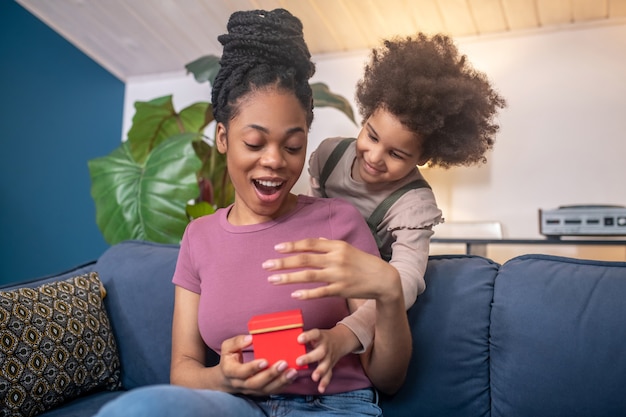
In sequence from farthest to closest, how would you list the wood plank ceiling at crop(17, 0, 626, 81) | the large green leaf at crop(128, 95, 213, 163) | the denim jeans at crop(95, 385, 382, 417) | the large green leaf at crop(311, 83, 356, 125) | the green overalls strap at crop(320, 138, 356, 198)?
the wood plank ceiling at crop(17, 0, 626, 81), the large green leaf at crop(128, 95, 213, 163), the large green leaf at crop(311, 83, 356, 125), the green overalls strap at crop(320, 138, 356, 198), the denim jeans at crop(95, 385, 382, 417)

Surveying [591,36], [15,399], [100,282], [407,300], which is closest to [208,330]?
[407,300]

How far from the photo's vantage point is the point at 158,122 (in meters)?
2.81

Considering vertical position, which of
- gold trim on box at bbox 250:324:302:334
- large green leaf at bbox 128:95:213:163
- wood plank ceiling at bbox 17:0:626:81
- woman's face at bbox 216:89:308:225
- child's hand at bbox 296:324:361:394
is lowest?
child's hand at bbox 296:324:361:394

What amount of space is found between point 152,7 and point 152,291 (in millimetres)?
2113

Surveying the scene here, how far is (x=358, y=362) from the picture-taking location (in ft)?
3.58

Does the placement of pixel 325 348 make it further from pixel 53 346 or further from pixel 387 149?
pixel 53 346

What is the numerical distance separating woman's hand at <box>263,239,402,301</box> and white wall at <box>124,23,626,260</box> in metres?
2.28

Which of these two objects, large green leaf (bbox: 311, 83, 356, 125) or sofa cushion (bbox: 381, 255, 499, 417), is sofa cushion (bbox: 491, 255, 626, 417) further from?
large green leaf (bbox: 311, 83, 356, 125)

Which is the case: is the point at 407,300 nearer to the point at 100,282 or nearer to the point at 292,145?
the point at 292,145

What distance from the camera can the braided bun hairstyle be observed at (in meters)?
1.07

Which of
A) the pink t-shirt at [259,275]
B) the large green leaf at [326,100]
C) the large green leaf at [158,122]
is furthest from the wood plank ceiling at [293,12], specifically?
the pink t-shirt at [259,275]

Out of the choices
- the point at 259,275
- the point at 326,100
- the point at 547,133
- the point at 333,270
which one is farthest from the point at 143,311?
the point at 547,133

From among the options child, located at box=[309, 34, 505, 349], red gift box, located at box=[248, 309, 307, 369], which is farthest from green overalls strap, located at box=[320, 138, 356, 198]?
red gift box, located at box=[248, 309, 307, 369]

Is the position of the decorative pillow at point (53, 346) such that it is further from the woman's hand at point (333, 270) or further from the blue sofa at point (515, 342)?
the woman's hand at point (333, 270)
